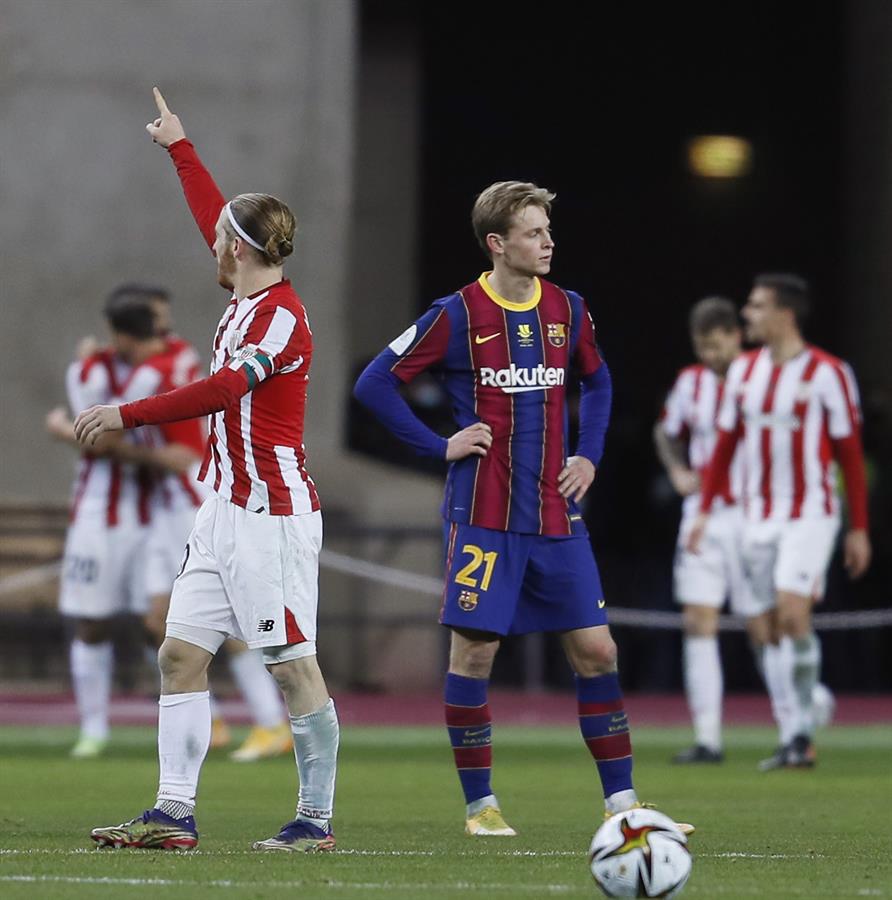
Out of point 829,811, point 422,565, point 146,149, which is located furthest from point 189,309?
point 829,811

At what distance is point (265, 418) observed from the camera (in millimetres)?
6863

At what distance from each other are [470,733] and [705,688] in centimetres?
437

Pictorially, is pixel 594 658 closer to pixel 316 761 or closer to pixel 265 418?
pixel 316 761

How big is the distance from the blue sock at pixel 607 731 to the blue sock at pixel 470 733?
0.36m

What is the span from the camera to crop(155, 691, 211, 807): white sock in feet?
22.4

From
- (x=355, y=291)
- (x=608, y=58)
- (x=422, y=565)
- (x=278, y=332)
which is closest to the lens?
(x=278, y=332)

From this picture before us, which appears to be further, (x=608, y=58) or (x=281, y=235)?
(x=608, y=58)

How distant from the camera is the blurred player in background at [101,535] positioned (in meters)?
11.7

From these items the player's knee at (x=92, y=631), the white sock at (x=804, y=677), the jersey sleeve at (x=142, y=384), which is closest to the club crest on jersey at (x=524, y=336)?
the white sock at (x=804, y=677)

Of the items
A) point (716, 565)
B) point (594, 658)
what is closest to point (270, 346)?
point (594, 658)

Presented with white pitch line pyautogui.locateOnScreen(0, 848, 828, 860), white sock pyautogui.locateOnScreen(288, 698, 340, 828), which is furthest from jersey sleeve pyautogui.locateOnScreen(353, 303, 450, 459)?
white pitch line pyautogui.locateOnScreen(0, 848, 828, 860)

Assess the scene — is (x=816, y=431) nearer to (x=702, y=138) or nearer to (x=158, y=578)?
(x=158, y=578)

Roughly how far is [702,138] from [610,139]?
1.21 m

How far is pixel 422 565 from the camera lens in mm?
17391
